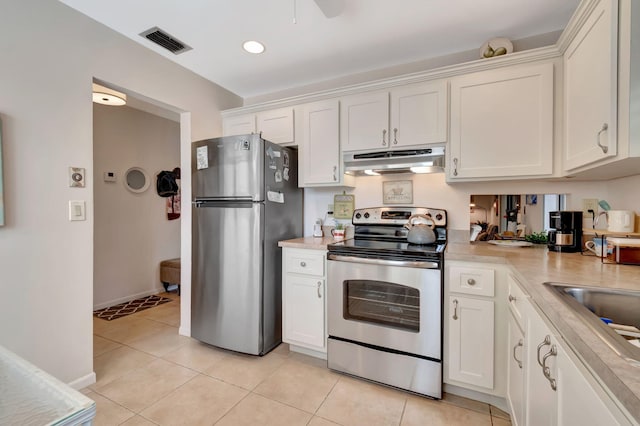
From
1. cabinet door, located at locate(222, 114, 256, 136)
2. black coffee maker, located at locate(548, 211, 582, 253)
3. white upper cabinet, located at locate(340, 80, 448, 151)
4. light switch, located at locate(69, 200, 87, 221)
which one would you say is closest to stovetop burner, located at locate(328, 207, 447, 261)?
white upper cabinet, located at locate(340, 80, 448, 151)

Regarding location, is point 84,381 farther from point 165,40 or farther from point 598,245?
point 598,245

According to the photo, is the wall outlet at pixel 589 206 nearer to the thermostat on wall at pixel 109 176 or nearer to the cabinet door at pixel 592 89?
the cabinet door at pixel 592 89

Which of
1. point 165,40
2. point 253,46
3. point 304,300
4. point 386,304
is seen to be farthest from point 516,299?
point 165,40

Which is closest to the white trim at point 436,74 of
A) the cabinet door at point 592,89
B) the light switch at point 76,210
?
the cabinet door at point 592,89

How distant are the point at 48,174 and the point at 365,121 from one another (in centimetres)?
219

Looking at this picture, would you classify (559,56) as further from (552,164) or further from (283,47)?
(283,47)

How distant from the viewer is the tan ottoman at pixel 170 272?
12.9 feet

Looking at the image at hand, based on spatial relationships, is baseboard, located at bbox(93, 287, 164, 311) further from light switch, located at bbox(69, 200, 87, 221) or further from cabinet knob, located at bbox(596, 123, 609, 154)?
cabinet knob, located at bbox(596, 123, 609, 154)

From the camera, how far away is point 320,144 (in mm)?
2484

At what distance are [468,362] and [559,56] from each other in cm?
197

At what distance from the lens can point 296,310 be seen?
7.52ft

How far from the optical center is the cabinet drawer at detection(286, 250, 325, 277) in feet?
7.18

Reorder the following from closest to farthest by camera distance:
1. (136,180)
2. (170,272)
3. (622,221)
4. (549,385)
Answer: (549,385)
(622,221)
(136,180)
(170,272)

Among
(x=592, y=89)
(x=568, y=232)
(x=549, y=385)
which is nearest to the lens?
(x=549, y=385)
